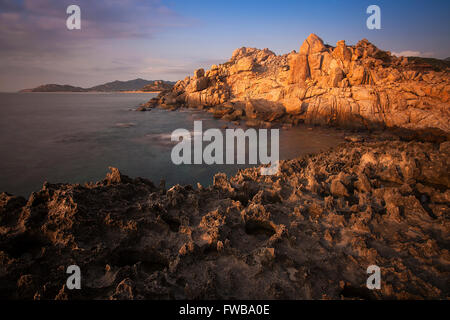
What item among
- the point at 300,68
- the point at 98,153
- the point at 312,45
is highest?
the point at 312,45

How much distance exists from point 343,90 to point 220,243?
Result: 24.8 meters

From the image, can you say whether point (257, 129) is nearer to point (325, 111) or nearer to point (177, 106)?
point (325, 111)

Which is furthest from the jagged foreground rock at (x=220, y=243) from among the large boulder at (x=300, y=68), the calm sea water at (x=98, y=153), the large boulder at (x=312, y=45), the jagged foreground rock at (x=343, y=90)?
the large boulder at (x=312, y=45)

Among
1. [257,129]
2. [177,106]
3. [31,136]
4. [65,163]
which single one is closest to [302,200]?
[65,163]

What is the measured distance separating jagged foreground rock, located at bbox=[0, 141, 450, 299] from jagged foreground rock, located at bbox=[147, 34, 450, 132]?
1760 cm

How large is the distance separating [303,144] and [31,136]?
82.5 feet

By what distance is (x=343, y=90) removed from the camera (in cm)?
2317

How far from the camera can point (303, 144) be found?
1819 centimetres

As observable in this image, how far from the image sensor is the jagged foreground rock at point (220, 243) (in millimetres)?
3119

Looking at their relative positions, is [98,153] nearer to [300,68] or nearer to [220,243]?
[220,243]

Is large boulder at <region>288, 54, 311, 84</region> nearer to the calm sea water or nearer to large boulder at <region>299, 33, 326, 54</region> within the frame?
large boulder at <region>299, 33, 326, 54</region>

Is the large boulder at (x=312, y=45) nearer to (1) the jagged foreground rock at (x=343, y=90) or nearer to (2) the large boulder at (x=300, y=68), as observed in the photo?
(1) the jagged foreground rock at (x=343, y=90)

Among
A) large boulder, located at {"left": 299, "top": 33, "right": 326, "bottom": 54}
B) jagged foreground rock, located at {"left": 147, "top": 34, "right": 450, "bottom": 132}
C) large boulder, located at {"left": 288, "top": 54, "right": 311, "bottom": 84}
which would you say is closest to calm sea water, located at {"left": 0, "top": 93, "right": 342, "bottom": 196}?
jagged foreground rock, located at {"left": 147, "top": 34, "right": 450, "bottom": 132}

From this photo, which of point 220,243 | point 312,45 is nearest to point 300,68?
point 312,45
